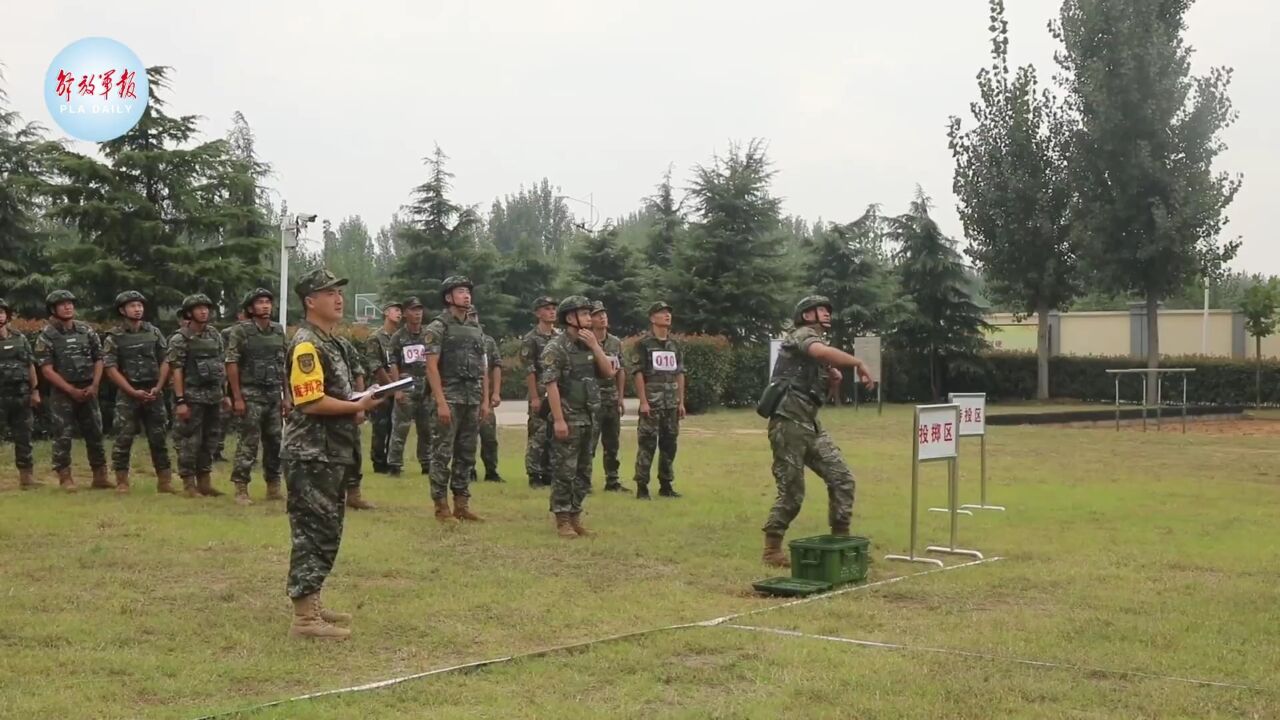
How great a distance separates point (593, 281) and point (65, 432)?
28252 millimetres

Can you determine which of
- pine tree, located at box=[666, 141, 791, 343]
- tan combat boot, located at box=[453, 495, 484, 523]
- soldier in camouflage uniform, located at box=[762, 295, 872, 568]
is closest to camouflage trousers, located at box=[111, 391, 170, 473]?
tan combat boot, located at box=[453, 495, 484, 523]

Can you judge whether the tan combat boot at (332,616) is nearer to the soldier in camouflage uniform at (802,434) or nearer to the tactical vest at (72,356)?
the soldier in camouflage uniform at (802,434)

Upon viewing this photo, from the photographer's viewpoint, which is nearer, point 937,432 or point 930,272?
point 937,432

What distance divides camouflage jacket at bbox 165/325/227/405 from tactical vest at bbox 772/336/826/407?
20.0 ft

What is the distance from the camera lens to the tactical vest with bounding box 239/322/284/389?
38.3ft

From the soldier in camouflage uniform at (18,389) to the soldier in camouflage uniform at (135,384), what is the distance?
2.76ft

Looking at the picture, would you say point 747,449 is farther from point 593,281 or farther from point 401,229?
point 401,229

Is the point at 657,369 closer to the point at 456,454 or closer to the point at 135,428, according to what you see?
the point at 456,454

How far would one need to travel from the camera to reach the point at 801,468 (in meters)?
8.84

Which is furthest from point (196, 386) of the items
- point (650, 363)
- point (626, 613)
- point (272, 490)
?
point (626, 613)

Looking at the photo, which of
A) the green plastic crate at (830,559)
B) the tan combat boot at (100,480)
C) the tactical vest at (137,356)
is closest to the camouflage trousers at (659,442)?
the green plastic crate at (830,559)

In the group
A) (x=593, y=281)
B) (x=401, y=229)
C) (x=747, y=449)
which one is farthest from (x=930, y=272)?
(x=747, y=449)

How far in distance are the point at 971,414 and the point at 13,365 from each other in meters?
9.66

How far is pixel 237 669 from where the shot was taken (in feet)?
19.2
